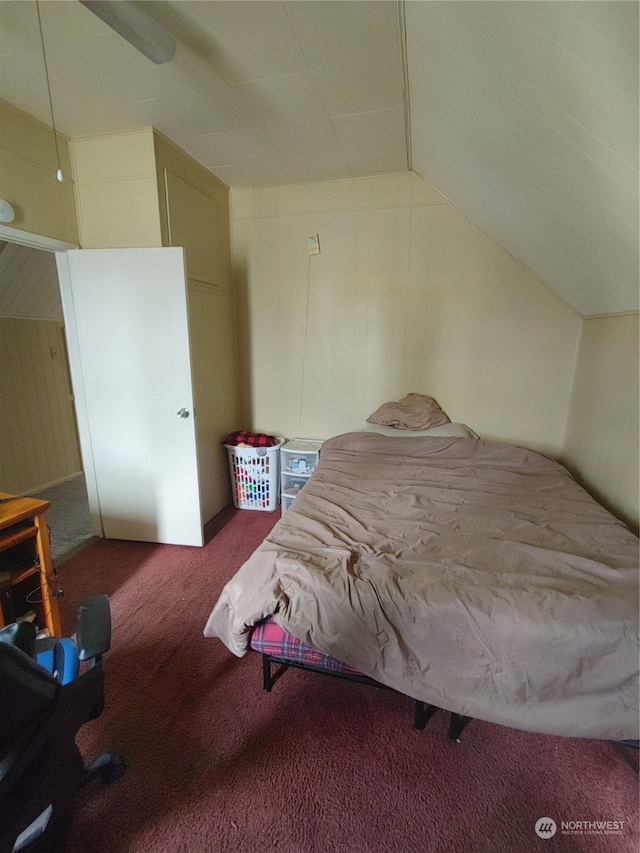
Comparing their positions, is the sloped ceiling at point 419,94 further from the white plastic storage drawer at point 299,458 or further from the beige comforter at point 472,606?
the white plastic storage drawer at point 299,458

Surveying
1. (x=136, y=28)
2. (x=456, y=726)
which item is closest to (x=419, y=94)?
(x=136, y=28)

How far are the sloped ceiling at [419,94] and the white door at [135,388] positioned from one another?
0.75 m

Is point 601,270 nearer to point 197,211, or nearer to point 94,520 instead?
point 197,211

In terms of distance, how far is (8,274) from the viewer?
110 inches

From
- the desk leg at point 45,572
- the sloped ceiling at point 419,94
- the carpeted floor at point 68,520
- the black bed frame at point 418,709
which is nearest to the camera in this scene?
the sloped ceiling at point 419,94

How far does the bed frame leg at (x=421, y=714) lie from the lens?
1325 millimetres

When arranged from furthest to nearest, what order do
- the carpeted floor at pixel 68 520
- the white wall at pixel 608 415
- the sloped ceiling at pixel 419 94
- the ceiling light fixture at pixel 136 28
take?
the carpeted floor at pixel 68 520
the white wall at pixel 608 415
the ceiling light fixture at pixel 136 28
the sloped ceiling at pixel 419 94

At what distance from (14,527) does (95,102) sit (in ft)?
6.99

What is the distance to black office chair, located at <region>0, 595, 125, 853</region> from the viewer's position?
609 mm

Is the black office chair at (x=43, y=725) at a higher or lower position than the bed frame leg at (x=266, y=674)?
higher

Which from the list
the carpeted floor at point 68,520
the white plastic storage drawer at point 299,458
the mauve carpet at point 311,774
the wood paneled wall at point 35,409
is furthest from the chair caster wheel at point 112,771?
the wood paneled wall at point 35,409

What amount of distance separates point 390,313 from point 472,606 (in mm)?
2269

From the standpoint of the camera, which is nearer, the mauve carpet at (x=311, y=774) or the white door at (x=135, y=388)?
the mauve carpet at (x=311, y=774)

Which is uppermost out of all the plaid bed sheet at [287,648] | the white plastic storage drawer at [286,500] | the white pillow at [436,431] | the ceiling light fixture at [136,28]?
the ceiling light fixture at [136,28]
